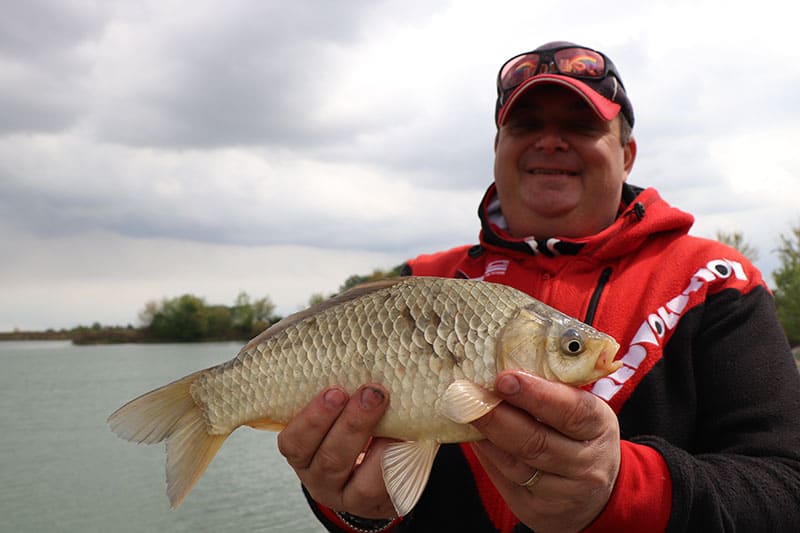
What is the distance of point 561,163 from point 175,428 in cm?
144

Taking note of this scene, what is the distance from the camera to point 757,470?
59.6 inches

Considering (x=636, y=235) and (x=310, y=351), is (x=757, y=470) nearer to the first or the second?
(x=636, y=235)

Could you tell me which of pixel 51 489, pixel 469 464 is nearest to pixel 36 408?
pixel 51 489

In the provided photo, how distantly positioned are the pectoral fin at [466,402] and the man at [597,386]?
0.03 metres

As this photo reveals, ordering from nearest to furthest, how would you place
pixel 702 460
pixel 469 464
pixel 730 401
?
pixel 702 460
pixel 730 401
pixel 469 464

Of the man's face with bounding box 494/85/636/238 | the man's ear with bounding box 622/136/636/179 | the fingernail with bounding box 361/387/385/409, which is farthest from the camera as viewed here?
the man's ear with bounding box 622/136/636/179

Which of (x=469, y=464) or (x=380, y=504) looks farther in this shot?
(x=469, y=464)

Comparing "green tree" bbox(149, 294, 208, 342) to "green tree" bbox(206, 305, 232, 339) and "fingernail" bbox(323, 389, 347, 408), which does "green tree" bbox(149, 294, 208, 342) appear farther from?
"fingernail" bbox(323, 389, 347, 408)

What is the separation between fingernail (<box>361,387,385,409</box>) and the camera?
4.76 feet

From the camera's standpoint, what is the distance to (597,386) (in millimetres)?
1826

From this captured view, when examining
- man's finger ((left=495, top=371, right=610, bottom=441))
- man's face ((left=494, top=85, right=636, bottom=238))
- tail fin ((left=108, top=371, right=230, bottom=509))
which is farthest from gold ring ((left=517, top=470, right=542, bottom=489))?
man's face ((left=494, top=85, right=636, bottom=238))

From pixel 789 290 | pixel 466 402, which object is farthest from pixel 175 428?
pixel 789 290

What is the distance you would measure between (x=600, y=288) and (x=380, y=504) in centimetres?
90

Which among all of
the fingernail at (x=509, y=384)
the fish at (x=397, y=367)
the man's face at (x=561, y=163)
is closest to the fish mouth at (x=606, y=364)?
the fish at (x=397, y=367)
